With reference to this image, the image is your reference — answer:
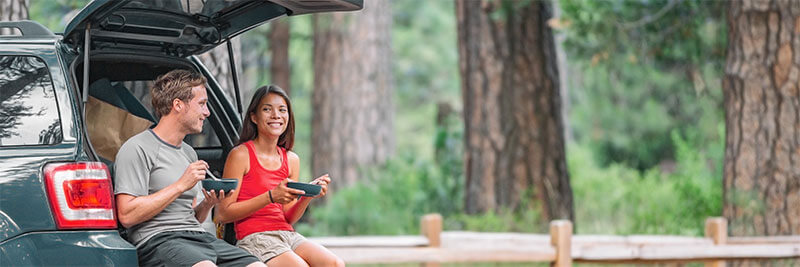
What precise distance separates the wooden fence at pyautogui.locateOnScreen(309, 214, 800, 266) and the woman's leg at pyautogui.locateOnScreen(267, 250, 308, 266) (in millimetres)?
2380

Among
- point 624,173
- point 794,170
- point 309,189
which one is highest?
point 309,189

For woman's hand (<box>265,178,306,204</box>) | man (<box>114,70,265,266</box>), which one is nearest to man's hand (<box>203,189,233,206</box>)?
man (<box>114,70,265,266</box>)

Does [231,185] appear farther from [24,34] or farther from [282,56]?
[282,56]

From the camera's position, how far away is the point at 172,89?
14.8 ft

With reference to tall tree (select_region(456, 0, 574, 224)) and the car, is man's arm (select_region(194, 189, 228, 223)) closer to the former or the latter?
the car

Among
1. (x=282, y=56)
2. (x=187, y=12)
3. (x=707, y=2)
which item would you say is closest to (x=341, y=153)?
(x=282, y=56)

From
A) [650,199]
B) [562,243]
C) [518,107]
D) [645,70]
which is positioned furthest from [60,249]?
[645,70]

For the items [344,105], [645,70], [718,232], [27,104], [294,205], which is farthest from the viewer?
[344,105]

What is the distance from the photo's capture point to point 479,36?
11984mm

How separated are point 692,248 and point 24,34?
16.7 feet

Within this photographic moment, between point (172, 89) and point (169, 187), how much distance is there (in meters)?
0.42

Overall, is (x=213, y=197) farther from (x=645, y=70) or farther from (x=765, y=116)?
(x=645, y=70)

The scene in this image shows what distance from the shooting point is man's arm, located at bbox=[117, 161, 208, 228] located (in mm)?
4246

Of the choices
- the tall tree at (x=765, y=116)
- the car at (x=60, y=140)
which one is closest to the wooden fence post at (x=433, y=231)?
the tall tree at (x=765, y=116)
